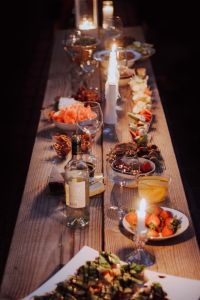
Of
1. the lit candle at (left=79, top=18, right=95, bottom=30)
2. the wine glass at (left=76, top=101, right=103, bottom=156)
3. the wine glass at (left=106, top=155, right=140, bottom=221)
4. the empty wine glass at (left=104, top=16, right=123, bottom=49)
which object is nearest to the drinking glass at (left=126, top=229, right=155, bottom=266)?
the wine glass at (left=106, top=155, right=140, bottom=221)

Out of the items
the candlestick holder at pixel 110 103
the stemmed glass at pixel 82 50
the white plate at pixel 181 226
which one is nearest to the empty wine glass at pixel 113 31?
the stemmed glass at pixel 82 50

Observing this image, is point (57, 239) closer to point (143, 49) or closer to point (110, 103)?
point (110, 103)

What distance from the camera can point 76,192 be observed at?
1.98 m

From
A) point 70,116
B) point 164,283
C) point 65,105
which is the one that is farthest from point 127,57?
point 164,283

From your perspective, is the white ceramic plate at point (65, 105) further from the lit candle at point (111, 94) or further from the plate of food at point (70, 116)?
the lit candle at point (111, 94)

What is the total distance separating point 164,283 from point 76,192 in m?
0.48

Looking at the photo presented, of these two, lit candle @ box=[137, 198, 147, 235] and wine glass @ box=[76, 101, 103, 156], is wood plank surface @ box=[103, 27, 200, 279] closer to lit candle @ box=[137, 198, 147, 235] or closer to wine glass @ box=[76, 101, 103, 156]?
lit candle @ box=[137, 198, 147, 235]

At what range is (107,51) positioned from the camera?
167 inches

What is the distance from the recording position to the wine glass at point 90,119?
2710 mm

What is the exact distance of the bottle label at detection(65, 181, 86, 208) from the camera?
6.47 ft

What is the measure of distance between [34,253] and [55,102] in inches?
62.4

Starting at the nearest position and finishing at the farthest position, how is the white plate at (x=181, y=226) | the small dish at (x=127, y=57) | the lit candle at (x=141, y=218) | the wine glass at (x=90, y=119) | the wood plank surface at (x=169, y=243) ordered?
the lit candle at (x=141, y=218) → the wood plank surface at (x=169, y=243) → the white plate at (x=181, y=226) → the wine glass at (x=90, y=119) → the small dish at (x=127, y=57)

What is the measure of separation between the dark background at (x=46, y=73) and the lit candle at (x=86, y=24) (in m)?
1.17

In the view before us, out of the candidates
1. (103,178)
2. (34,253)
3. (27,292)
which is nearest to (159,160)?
(103,178)
